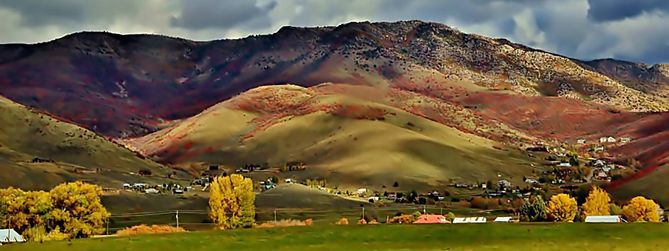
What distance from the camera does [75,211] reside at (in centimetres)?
12744

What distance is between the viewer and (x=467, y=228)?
236 ft

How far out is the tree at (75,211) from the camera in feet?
402

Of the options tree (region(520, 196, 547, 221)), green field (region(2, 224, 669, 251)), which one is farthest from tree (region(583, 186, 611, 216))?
green field (region(2, 224, 669, 251))

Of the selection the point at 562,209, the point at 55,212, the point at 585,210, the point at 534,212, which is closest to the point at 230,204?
the point at 55,212

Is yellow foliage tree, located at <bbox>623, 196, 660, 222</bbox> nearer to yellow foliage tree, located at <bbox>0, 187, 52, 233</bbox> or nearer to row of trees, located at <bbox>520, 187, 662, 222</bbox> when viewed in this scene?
row of trees, located at <bbox>520, 187, 662, 222</bbox>

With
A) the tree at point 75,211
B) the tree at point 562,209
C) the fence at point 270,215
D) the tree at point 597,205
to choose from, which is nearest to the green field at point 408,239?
the tree at point 75,211

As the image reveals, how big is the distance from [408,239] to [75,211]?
7342cm

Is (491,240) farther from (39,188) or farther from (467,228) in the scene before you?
(39,188)

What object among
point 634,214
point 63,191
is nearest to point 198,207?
point 63,191

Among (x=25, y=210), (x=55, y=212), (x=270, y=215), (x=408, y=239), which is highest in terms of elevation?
(x=270, y=215)

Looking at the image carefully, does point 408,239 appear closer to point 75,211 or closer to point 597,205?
point 75,211

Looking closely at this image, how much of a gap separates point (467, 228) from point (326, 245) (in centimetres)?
1328

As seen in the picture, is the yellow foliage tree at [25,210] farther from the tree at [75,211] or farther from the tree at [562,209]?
the tree at [562,209]

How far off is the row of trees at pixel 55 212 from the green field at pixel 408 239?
54.1m
